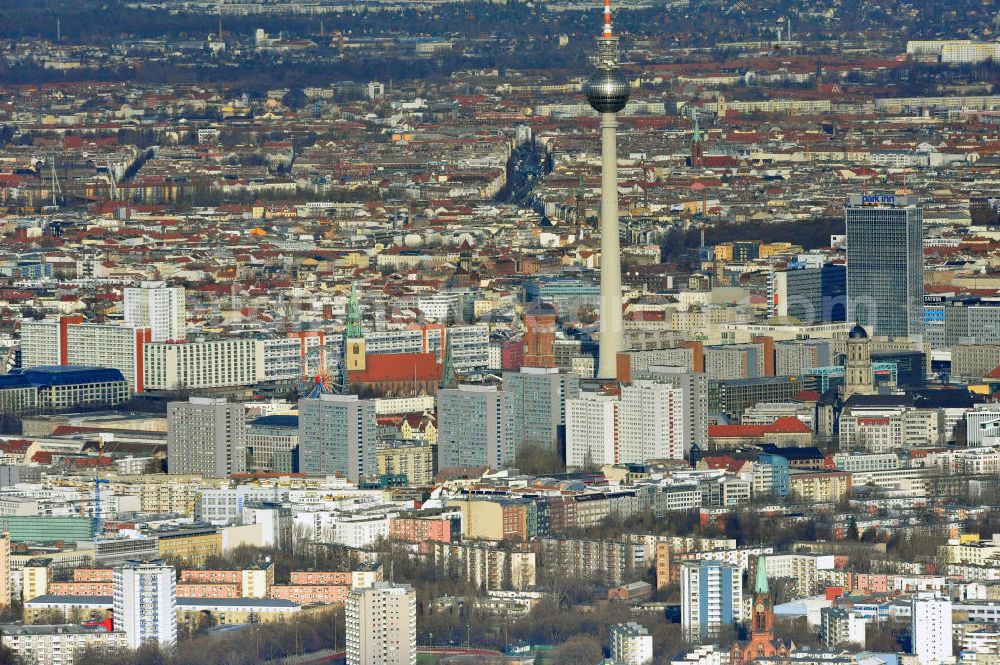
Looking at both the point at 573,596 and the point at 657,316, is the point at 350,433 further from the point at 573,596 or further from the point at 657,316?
the point at 657,316

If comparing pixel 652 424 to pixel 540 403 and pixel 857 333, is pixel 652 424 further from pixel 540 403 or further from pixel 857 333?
pixel 857 333

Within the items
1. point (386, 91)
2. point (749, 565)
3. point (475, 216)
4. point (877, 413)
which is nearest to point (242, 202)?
point (475, 216)

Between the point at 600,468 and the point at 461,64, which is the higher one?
the point at 461,64

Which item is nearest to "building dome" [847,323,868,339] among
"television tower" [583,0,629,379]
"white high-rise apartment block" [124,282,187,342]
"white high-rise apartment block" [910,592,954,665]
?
"television tower" [583,0,629,379]

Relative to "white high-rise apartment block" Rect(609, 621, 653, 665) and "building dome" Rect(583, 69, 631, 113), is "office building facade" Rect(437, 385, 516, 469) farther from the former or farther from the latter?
"white high-rise apartment block" Rect(609, 621, 653, 665)

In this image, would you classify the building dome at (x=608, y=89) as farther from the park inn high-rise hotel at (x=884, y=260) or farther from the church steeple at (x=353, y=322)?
the church steeple at (x=353, y=322)

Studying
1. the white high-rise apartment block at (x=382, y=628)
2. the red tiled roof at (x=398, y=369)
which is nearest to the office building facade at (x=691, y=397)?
the red tiled roof at (x=398, y=369)
